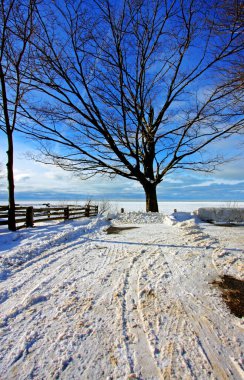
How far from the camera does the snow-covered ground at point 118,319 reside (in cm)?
220

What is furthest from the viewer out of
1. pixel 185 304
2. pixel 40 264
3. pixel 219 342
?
pixel 40 264

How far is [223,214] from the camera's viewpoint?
54.6ft

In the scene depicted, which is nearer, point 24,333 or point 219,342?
point 219,342

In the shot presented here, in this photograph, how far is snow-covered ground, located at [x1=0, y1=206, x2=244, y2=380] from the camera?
220 cm

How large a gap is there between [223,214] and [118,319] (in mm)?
15351

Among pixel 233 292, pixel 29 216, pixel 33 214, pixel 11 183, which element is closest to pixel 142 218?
pixel 33 214

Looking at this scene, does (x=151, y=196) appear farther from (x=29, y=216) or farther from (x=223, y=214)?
(x=29, y=216)

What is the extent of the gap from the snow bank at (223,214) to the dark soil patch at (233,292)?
12966 millimetres

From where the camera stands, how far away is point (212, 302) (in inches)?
136

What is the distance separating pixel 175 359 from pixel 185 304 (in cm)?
118

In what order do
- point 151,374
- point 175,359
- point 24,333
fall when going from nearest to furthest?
point 151,374, point 175,359, point 24,333

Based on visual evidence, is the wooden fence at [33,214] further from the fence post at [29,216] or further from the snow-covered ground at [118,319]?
the snow-covered ground at [118,319]

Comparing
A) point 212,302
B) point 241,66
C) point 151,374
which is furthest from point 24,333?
point 241,66

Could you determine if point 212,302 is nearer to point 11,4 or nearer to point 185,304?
point 185,304
